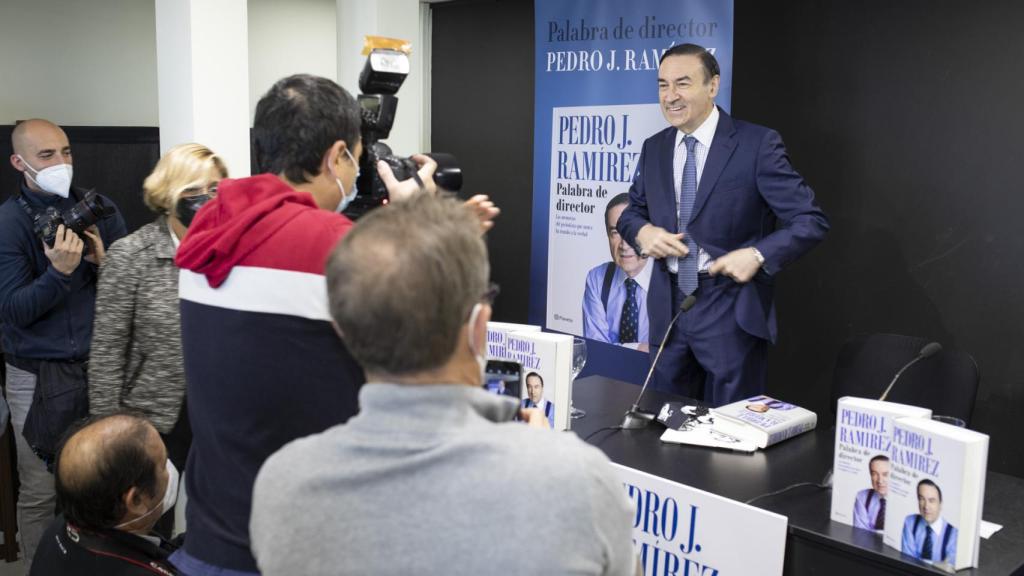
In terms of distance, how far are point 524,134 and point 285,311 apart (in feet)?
12.3

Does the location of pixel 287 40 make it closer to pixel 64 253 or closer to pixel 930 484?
pixel 64 253

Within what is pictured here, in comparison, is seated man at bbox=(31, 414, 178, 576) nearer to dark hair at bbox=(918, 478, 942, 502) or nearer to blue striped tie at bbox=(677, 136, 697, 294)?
dark hair at bbox=(918, 478, 942, 502)

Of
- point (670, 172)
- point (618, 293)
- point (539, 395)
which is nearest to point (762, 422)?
point (539, 395)

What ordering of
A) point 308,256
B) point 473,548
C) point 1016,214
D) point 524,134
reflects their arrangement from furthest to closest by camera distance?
point 524,134 < point 1016,214 < point 308,256 < point 473,548

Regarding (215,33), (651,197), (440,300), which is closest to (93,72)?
(215,33)

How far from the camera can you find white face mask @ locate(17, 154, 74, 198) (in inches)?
116

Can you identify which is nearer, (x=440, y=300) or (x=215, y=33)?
(x=440, y=300)

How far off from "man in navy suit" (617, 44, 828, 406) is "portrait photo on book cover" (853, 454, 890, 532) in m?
1.30

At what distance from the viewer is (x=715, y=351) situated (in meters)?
3.17

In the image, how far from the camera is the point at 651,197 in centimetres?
343

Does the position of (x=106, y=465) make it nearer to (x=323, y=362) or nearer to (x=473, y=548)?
(x=323, y=362)

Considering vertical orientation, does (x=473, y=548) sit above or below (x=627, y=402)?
above

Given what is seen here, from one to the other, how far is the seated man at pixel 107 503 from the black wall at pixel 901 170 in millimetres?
2787

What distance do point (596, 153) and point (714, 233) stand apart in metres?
1.02
